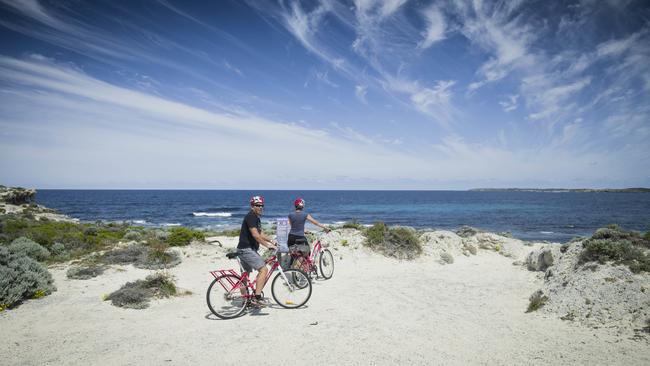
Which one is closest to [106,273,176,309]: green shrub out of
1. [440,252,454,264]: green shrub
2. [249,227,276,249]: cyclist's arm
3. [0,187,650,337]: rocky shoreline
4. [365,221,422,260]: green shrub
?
[0,187,650,337]: rocky shoreline

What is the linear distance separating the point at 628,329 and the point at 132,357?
30.2 feet

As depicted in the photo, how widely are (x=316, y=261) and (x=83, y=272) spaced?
7.46 metres

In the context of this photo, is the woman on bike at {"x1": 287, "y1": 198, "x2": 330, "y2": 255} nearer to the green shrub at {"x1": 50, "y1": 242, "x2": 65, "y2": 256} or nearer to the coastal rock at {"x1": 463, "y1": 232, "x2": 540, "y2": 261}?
the green shrub at {"x1": 50, "y1": 242, "x2": 65, "y2": 256}

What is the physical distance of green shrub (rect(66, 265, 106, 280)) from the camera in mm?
10016

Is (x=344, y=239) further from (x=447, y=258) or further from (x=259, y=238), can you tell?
(x=259, y=238)

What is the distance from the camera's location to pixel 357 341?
593cm

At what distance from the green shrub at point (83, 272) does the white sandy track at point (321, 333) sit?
13.9 inches

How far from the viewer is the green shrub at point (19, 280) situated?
24.0 feet

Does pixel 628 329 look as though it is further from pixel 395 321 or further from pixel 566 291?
pixel 395 321

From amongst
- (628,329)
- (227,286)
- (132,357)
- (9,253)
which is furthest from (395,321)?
(9,253)

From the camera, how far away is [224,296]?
724cm

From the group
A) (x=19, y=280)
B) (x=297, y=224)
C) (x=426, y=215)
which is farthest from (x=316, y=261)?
(x=426, y=215)

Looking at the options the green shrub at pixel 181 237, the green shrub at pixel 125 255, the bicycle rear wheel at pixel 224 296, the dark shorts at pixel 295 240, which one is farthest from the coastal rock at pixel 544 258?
the green shrub at pixel 125 255

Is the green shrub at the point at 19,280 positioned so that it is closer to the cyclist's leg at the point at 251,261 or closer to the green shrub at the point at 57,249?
the green shrub at the point at 57,249
